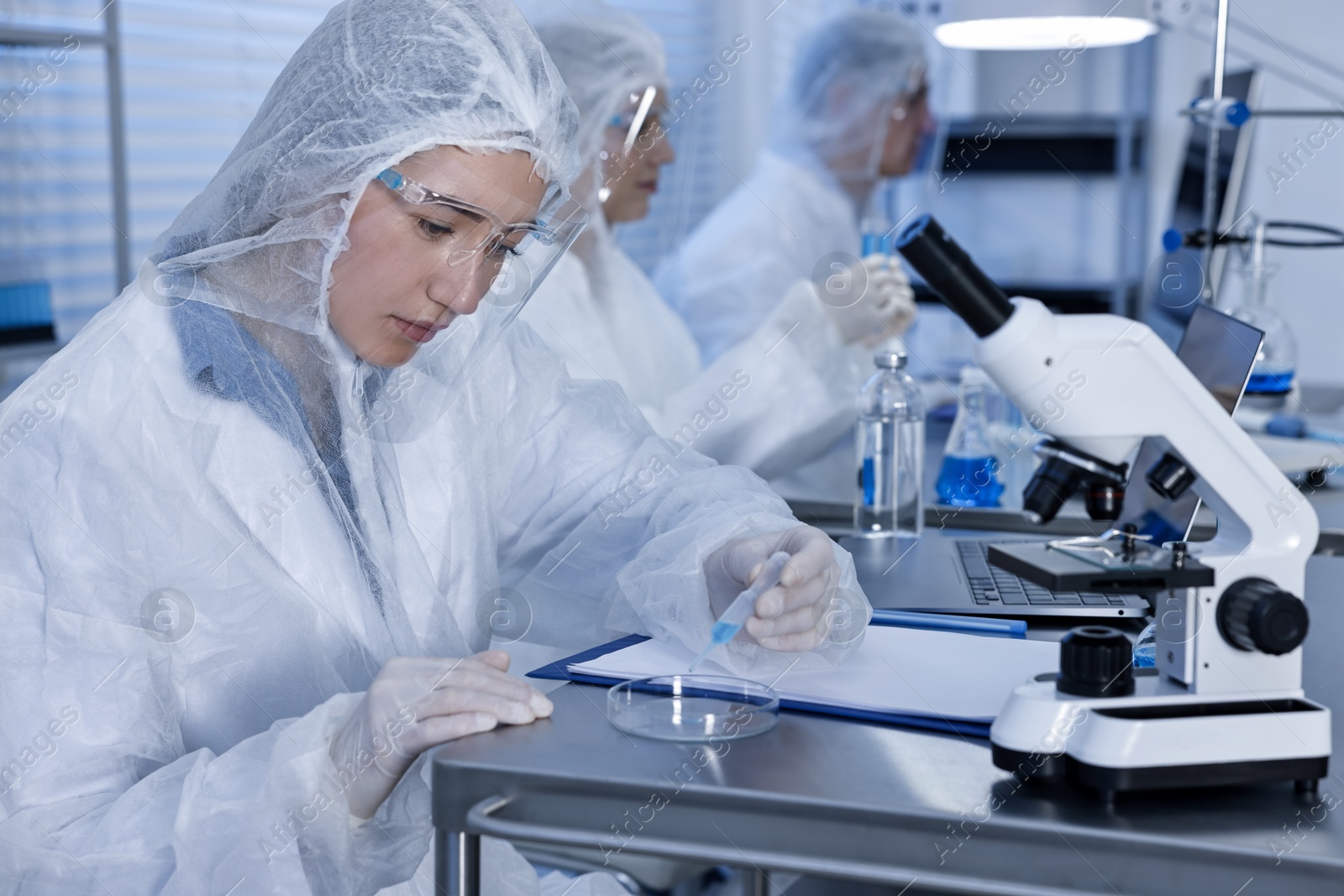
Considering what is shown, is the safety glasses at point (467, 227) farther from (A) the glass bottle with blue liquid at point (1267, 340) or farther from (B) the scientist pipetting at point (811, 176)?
(B) the scientist pipetting at point (811, 176)

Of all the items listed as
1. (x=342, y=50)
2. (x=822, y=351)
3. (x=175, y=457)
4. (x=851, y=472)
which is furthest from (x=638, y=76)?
(x=175, y=457)

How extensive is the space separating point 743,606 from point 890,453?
0.66 meters

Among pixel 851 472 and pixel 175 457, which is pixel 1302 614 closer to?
pixel 175 457

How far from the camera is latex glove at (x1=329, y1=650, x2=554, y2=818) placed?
810 millimetres

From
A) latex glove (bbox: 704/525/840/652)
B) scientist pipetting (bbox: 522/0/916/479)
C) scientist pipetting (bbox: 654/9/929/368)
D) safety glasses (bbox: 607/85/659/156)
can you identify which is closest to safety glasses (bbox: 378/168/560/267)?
latex glove (bbox: 704/525/840/652)

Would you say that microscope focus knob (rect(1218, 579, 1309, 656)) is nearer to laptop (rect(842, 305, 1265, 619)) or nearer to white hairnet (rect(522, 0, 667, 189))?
laptop (rect(842, 305, 1265, 619))

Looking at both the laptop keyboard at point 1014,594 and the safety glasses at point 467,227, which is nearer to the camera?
the safety glasses at point 467,227

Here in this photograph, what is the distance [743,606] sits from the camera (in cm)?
97

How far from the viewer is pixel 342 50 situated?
1.05m

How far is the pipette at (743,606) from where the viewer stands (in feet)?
3.05

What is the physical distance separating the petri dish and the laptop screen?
0.26 metres

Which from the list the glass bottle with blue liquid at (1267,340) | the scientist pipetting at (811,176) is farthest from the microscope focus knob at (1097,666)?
the scientist pipetting at (811,176)

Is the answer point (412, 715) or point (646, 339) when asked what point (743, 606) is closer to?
point (412, 715)

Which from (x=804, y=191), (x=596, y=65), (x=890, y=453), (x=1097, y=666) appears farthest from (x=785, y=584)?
(x=804, y=191)
